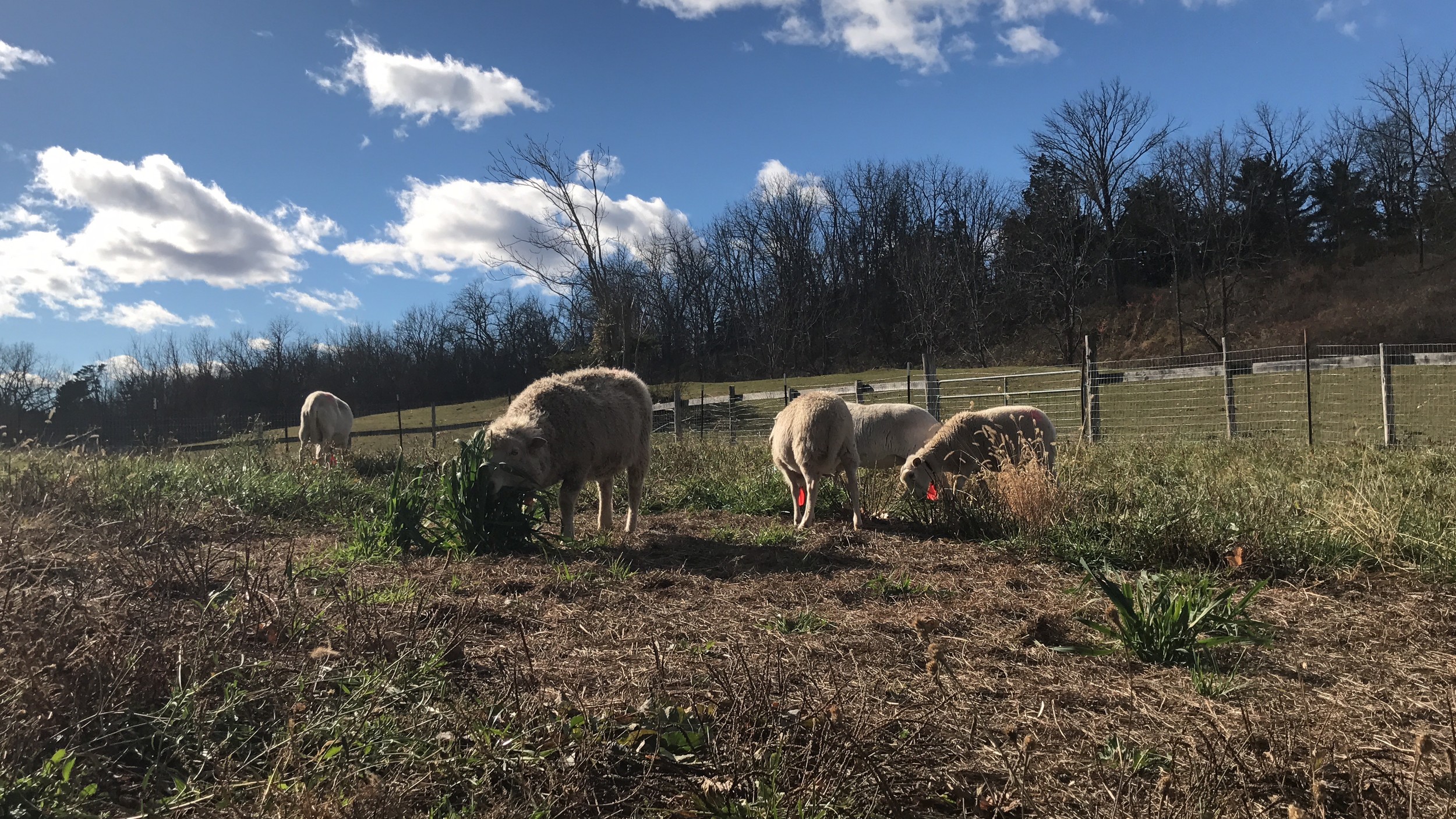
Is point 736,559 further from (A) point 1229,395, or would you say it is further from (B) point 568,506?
(A) point 1229,395

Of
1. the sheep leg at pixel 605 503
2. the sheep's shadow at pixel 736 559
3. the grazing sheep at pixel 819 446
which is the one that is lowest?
the sheep's shadow at pixel 736 559

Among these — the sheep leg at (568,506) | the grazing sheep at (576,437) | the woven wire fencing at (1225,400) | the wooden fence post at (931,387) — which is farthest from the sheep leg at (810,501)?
the wooden fence post at (931,387)

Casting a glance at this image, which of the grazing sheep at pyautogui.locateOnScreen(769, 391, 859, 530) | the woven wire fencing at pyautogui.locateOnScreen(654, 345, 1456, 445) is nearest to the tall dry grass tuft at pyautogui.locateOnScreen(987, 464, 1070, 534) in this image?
the grazing sheep at pyautogui.locateOnScreen(769, 391, 859, 530)

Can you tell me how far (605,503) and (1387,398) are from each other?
45.7ft

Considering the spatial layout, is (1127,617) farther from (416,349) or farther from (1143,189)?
(416,349)

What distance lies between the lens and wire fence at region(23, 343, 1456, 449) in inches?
→ 541

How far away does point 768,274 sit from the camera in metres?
62.4

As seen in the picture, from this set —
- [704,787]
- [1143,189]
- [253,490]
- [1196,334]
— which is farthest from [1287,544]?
[1143,189]

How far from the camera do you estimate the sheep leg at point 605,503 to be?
7918 mm

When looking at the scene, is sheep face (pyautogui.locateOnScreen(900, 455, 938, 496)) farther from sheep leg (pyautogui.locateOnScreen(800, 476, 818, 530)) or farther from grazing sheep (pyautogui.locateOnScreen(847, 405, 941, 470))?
grazing sheep (pyautogui.locateOnScreen(847, 405, 941, 470))

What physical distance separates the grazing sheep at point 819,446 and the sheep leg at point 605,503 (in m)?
2.05

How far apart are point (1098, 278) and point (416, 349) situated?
56.4m

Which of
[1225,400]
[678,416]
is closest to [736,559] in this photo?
[1225,400]

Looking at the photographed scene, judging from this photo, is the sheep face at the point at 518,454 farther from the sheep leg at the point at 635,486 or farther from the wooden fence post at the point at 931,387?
the wooden fence post at the point at 931,387
